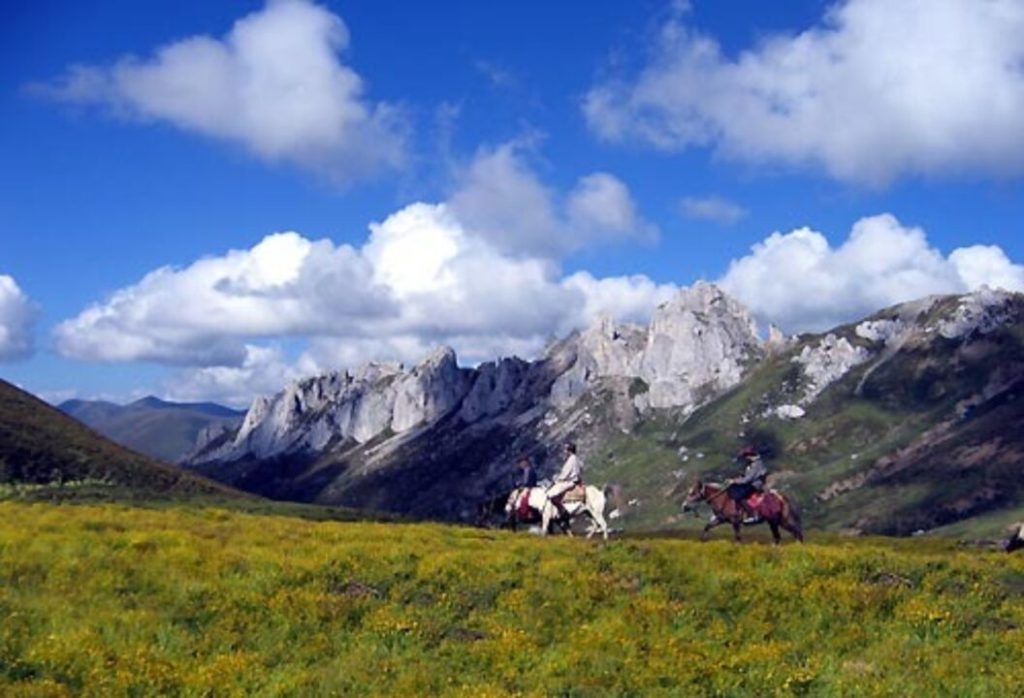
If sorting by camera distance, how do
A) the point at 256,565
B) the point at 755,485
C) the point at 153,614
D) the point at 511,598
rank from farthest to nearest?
the point at 755,485
the point at 256,565
the point at 511,598
the point at 153,614

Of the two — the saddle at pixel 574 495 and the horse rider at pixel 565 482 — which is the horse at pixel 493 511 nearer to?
the horse rider at pixel 565 482

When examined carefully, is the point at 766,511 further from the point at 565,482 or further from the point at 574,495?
the point at 565,482

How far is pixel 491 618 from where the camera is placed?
77.3 feet

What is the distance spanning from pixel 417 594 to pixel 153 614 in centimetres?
619

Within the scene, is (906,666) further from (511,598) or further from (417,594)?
(417,594)

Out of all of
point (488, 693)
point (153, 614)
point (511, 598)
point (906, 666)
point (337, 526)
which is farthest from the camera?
point (337, 526)

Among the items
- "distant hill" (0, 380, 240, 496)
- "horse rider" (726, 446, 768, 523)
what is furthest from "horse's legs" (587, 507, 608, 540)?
"distant hill" (0, 380, 240, 496)

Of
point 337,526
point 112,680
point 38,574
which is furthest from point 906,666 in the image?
point 337,526

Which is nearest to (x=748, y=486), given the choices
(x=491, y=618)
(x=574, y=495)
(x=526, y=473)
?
(x=574, y=495)

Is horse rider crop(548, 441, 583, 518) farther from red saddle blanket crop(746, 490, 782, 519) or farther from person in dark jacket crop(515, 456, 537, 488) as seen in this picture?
red saddle blanket crop(746, 490, 782, 519)

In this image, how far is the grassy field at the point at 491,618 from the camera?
18953 mm

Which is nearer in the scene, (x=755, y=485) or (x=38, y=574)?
(x=38, y=574)

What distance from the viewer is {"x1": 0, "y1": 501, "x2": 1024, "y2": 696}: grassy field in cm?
1895

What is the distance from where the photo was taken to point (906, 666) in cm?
2025
